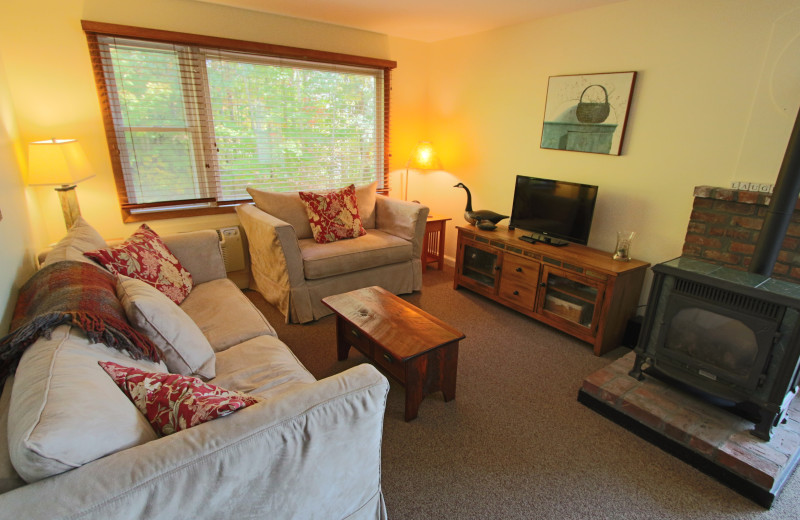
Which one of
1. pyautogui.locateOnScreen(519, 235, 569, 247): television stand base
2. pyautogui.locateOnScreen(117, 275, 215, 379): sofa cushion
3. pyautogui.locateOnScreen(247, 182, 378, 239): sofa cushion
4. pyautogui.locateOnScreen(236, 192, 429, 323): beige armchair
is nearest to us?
pyautogui.locateOnScreen(117, 275, 215, 379): sofa cushion

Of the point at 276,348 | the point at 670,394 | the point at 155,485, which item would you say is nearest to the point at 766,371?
the point at 670,394

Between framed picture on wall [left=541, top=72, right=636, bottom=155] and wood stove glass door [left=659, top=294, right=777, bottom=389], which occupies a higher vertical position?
framed picture on wall [left=541, top=72, right=636, bottom=155]

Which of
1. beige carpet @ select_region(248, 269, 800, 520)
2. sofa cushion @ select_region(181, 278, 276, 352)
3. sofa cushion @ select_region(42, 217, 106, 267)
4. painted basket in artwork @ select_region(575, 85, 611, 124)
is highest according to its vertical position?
painted basket in artwork @ select_region(575, 85, 611, 124)

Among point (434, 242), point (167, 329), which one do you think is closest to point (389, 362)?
point (167, 329)

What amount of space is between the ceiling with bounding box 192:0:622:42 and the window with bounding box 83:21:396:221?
305mm

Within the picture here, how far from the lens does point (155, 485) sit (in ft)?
2.75

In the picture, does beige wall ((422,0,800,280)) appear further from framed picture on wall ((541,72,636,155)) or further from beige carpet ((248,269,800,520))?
beige carpet ((248,269,800,520))

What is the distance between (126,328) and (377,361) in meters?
1.19

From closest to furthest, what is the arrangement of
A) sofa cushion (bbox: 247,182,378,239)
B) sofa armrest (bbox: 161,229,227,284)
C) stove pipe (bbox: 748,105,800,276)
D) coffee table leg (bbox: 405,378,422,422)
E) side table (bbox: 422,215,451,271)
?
stove pipe (bbox: 748,105,800,276), coffee table leg (bbox: 405,378,422,422), sofa armrest (bbox: 161,229,227,284), sofa cushion (bbox: 247,182,378,239), side table (bbox: 422,215,451,271)

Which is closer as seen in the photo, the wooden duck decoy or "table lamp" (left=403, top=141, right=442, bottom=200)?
the wooden duck decoy

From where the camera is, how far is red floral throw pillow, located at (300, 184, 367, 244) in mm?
3336

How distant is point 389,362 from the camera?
2070 mm

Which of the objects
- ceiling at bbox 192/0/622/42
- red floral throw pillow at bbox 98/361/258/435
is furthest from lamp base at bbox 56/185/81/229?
red floral throw pillow at bbox 98/361/258/435

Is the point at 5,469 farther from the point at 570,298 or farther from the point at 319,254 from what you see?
the point at 570,298
